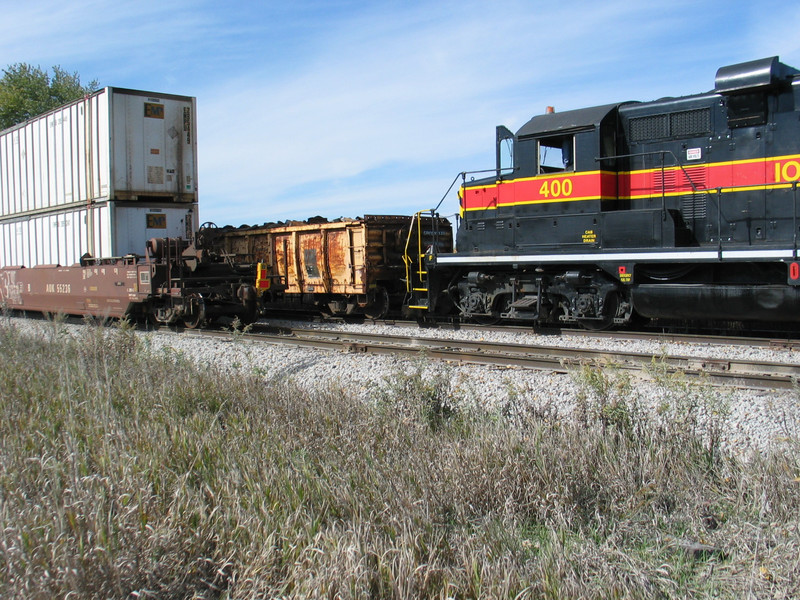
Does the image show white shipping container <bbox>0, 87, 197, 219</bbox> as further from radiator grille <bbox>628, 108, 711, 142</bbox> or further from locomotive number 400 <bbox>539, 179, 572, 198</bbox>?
radiator grille <bbox>628, 108, 711, 142</bbox>

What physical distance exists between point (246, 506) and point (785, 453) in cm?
357

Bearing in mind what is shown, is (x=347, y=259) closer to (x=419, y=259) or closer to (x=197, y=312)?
(x=419, y=259)

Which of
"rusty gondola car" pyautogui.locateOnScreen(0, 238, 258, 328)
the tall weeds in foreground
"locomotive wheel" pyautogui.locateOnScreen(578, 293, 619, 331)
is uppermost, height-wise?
"rusty gondola car" pyautogui.locateOnScreen(0, 238, 258, 328)

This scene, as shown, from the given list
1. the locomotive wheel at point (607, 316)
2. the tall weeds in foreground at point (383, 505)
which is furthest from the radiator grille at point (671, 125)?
the tall weeds in foreground at point (383, 505)

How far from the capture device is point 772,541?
3234 mm

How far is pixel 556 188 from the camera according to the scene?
445 inches

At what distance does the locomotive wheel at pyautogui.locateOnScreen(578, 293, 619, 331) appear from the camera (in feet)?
36.6

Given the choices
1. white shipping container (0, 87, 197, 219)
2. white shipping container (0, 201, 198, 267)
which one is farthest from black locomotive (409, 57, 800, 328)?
white shipping container (0, 87, 197, 219)

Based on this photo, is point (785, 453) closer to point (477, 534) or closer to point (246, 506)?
point (477, 534)

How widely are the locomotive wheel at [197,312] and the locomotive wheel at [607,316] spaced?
7378 millimetres

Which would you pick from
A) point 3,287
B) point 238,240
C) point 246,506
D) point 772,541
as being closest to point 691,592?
point 772,541

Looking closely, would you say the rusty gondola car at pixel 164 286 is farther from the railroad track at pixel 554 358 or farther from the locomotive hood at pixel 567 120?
the locomotive hood at pixel 567 120

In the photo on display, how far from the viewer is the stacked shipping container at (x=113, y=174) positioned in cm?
1446

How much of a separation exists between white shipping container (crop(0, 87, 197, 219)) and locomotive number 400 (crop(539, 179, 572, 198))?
882 centimetres
